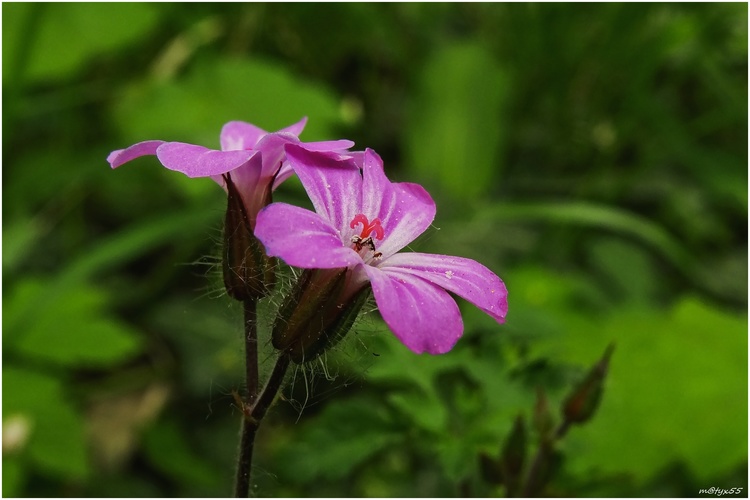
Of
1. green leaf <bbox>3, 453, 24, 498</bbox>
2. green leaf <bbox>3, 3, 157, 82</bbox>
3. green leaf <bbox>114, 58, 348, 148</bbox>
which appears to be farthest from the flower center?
green leaf <bbox>3, 3, 157, 82</bbox>

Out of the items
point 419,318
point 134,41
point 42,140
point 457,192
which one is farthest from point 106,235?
point 419,318

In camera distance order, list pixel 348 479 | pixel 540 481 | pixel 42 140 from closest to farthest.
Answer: pixel 540 481 → pixel 348 479 → pixel 42 140

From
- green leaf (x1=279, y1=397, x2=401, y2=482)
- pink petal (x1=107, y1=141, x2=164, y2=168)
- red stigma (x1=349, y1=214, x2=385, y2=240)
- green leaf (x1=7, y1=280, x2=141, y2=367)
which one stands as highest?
pink petal (x1=107, y1=141, x2=164, y2=168)

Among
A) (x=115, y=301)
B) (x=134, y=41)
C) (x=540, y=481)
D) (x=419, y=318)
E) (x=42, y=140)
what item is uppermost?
(x=134, y=41)

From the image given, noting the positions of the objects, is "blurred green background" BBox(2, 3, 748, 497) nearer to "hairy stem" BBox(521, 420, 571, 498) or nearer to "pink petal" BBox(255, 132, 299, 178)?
"hairy stem" BBox(521, 420, 571, 498)

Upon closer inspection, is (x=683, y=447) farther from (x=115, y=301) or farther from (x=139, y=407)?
(x=115, y=301)

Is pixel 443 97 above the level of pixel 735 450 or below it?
above

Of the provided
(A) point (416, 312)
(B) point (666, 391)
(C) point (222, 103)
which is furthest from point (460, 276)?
(C) point (222, 103)

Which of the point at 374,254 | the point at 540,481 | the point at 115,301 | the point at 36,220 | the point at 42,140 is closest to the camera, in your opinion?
the point at 374,254
